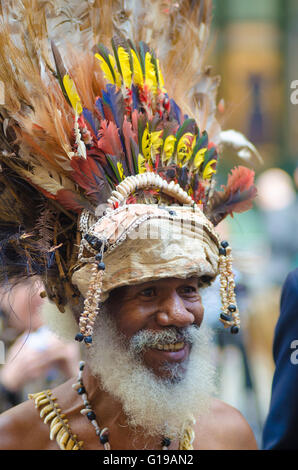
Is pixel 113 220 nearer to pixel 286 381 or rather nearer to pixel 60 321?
pixel 60 321

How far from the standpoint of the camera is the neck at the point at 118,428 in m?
2.54

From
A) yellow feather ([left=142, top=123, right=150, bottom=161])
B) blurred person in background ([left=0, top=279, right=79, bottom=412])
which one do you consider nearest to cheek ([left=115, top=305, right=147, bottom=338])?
yellow feather ([left=142, top=123, right=150, bottom=161])

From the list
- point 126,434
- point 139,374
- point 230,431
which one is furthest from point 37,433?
point 230,431

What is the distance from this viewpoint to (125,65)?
252cm

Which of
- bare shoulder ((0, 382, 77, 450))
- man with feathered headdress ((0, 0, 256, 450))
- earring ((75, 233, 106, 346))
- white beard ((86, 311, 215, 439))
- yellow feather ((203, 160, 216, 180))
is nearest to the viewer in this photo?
earring ((75, 233, 106, 346))

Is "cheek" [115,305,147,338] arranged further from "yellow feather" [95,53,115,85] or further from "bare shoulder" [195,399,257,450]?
"yellow feather" [95,53,115,85]

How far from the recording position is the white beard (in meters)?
2.38

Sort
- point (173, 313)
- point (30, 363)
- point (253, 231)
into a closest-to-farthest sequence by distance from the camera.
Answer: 1. point (173, 313)
2. point (30, 363)
3. point (253, 231)

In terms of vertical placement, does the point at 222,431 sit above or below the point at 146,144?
below

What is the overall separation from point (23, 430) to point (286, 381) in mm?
1346

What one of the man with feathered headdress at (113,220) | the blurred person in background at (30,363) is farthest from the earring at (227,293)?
the blurred person in background at (30,363)

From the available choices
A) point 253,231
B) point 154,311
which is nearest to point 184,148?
point 154,311

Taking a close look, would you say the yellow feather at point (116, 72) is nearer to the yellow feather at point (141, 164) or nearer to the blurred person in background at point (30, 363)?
the yellow feather at point (141, 164)

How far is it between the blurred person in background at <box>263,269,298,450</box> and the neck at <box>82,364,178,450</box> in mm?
509
